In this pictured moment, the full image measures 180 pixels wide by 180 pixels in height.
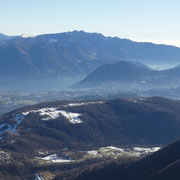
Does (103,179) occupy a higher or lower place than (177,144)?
lower

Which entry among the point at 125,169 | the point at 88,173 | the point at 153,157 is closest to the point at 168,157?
the point at 153,157

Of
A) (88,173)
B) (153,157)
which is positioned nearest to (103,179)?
(88,173)

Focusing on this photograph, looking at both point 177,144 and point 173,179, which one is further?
point 177,144

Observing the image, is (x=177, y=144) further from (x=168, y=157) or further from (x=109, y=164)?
(x=109, y=164)

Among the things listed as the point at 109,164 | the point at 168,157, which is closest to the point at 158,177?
the point at 168,157

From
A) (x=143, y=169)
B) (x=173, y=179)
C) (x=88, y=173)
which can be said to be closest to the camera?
(x=173, y=179)

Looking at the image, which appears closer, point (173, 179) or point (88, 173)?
point (173, 179)

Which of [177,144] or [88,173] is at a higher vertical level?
[177,144]

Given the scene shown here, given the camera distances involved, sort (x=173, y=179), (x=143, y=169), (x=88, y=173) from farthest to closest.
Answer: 1. (x=88, y=173)
2. (x=143, y=169)
3. (x=173, y=179)

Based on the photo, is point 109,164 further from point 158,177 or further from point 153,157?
point 158,177
